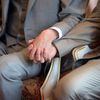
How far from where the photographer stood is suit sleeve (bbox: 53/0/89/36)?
162 centimetres

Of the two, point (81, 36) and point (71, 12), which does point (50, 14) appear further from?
point (81, 36)

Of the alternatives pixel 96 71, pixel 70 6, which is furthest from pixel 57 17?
pixel 96 71

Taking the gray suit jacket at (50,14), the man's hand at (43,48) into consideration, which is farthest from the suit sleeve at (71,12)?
the man's hand at (43,48)

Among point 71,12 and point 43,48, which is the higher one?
point 71,12

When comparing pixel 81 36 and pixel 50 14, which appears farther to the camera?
pixel 50 14

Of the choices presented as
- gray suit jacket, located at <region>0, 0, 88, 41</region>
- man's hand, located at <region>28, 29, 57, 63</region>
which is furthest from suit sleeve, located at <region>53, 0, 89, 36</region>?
man's hand, located at <region>28, 29, 57, 63</region>

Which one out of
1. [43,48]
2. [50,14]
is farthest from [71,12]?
[43,48]

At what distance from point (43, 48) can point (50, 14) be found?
25 cm

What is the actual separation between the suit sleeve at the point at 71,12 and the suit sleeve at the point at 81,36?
56mm

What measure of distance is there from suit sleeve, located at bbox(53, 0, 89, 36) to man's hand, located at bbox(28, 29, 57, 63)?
0.37 feet

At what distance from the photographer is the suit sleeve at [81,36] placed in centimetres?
152

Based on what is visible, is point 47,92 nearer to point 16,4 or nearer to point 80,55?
point 80,55

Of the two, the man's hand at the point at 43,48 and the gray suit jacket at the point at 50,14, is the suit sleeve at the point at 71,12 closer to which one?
the gray suit jacket at the point at 50,14

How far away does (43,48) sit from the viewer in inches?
59.1
